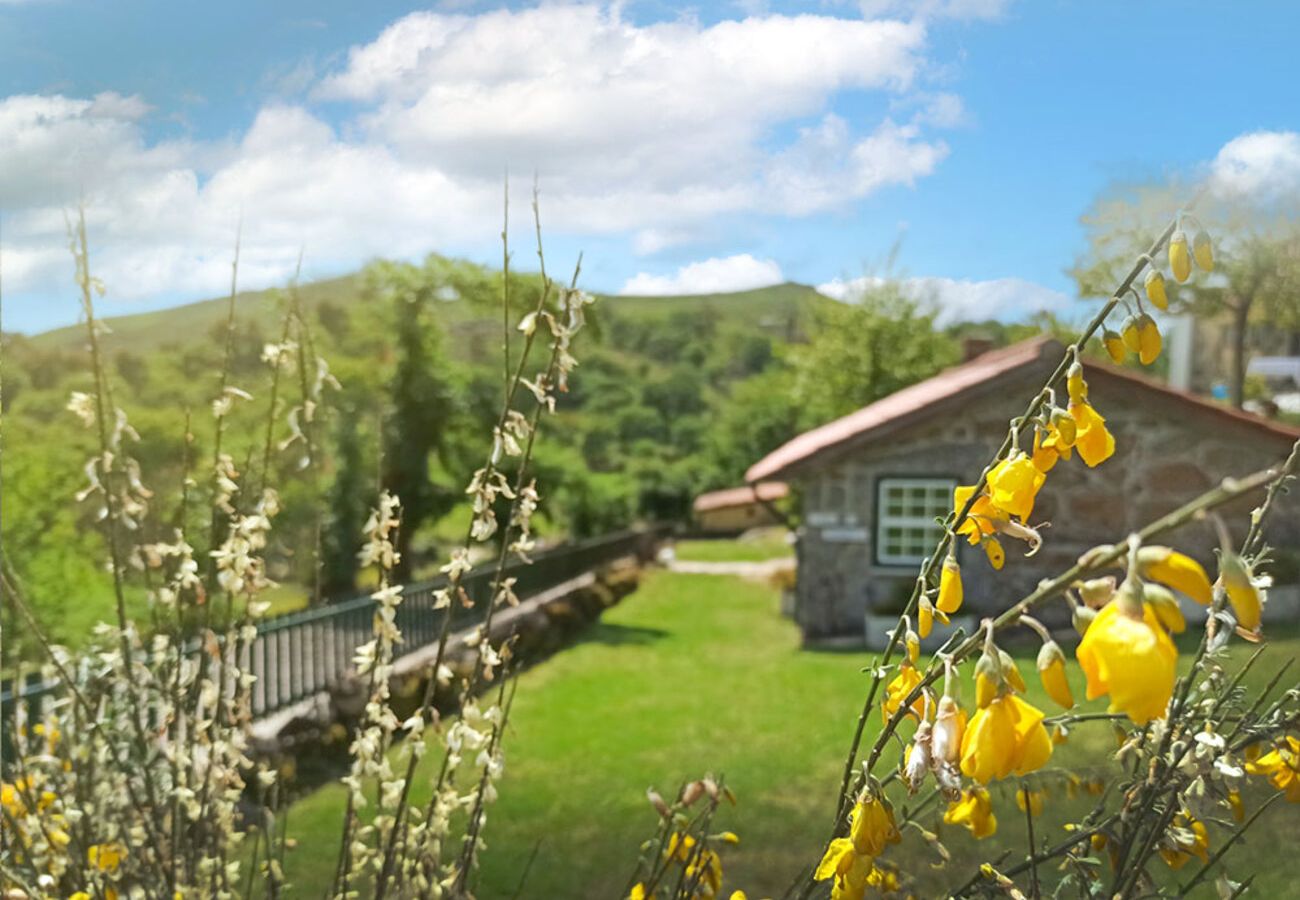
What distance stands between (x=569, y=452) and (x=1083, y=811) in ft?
21.9

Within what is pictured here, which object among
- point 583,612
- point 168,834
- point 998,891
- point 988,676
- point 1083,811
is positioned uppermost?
point 988,676

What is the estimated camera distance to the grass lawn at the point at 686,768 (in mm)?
2326

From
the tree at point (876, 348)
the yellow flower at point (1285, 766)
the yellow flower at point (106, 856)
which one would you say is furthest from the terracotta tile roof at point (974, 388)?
the yellow flower at point (106, 856)

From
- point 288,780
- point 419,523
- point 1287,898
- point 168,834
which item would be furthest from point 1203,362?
point 168,834

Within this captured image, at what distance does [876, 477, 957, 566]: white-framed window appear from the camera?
5.24 m

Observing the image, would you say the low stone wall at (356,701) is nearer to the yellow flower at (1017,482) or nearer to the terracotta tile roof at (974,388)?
the terracotta tile roof at (974,388)

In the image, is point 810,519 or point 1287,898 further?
point 810,519

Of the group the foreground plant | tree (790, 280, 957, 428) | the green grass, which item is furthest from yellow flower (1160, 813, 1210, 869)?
the green grass

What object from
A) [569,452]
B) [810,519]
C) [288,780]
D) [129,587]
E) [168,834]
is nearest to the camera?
[168,834]

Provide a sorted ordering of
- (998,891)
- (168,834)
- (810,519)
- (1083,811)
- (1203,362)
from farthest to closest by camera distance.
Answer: (1203,362) → (810,519) → (1083,811) → (168,834) → (998,891)

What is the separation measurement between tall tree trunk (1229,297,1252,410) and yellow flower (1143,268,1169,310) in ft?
16.2

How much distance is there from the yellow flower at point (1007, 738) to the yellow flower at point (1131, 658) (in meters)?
0.06

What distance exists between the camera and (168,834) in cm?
130

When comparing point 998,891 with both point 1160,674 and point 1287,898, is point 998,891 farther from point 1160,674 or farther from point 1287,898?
point 1287,898
